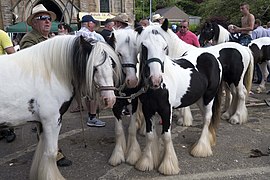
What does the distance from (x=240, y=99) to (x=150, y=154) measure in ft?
8.07

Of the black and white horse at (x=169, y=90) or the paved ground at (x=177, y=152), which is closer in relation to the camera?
the black and white horse at (x=169, y=90)

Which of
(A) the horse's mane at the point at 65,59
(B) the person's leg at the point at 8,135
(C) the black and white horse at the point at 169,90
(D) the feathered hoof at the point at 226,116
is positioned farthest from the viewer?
(D) the feathered hoof at the point at 226,116

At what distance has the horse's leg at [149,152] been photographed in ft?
9.98

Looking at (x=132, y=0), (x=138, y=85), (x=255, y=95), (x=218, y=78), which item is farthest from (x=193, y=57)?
(x=132, y=0)

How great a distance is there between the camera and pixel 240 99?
15.5 ft

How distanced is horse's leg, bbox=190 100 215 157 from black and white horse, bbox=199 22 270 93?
2412mm

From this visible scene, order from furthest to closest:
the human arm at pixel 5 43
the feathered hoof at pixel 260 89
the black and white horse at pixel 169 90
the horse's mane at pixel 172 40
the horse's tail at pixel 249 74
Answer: the feathered hoof at pixel 260 89
the horse's tail at pixel 249 74
the human arm at pixel 5 43
the horse's mane at pixel 172 40
the black and white horse at pixel 169 90

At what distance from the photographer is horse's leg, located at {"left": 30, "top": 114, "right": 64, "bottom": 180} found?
2486 millimetres

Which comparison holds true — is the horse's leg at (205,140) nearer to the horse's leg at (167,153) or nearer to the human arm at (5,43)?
the horse's leg at (167,153)

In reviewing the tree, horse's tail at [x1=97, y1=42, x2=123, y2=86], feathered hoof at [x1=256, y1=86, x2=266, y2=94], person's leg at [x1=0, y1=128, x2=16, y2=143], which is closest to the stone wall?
the tree

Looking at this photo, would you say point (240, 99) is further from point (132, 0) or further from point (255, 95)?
point (132, 0)

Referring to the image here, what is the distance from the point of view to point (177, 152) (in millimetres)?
3604

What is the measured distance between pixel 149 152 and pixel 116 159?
1.54ft

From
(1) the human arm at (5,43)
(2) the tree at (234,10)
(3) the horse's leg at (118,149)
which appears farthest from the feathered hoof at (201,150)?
(2) the tree at (234,10)
